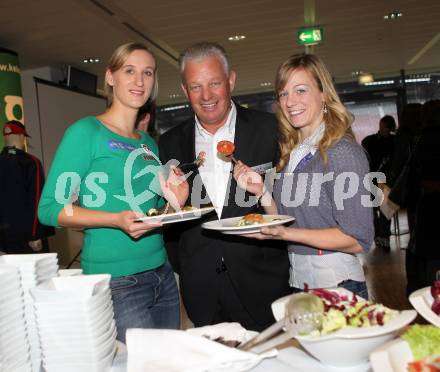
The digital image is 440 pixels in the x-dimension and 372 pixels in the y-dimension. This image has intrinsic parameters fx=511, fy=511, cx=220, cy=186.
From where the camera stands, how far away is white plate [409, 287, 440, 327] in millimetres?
1222

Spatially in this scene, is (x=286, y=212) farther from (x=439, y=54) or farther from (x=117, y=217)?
(x=439, y=54)

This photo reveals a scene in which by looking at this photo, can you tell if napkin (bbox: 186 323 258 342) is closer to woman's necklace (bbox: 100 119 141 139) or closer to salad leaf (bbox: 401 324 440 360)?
salad leaf (bbox: 401 324 440 360)

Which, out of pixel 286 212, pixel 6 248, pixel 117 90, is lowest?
pixel 6 248

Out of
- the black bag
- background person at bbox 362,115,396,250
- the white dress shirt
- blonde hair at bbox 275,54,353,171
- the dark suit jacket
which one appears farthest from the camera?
background person at bbox 362,115,396,250

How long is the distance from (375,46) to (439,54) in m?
2.47

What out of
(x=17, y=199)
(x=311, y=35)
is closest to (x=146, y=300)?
(x=17, y=199)

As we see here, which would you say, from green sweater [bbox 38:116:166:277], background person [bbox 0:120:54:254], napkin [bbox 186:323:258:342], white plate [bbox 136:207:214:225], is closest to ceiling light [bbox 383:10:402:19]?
background person [bbox 0:120:54:254]

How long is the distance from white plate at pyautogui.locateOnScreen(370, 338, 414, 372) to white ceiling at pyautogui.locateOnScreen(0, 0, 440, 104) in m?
5.98

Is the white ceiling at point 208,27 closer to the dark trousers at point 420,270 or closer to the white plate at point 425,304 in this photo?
the dark trousers at point 420,270

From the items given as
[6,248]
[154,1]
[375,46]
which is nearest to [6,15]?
[154,1]

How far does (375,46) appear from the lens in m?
10.4

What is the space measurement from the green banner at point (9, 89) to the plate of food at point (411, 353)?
6.94 metres

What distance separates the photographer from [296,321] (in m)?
1.18

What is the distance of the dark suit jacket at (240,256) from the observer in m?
2.29
